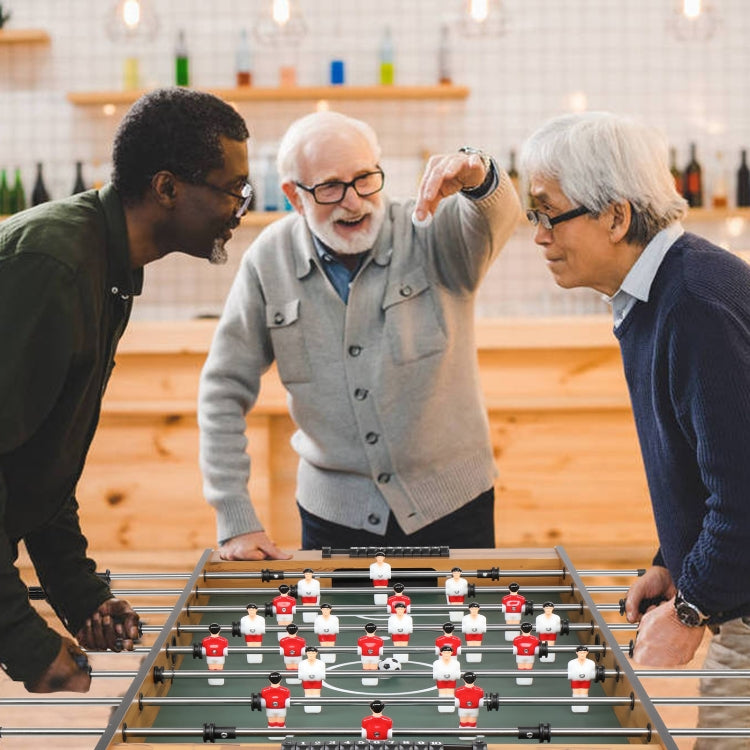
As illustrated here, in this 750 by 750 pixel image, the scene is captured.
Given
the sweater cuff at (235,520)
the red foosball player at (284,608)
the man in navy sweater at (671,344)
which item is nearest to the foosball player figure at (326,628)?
the red foosball player at (284,608)

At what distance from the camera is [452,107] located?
587 cm

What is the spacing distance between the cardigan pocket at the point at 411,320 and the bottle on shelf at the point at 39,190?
11.7 ft

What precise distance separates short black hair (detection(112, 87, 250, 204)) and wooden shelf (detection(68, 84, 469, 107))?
375cm

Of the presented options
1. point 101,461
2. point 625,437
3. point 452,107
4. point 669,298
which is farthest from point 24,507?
point 452,107

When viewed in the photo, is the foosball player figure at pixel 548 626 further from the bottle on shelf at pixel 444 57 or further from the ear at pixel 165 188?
the bottle on shelf at pixel 444 57

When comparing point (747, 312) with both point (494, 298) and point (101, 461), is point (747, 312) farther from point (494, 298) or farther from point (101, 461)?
point (494, 298)

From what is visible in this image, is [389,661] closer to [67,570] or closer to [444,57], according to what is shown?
[67,570]

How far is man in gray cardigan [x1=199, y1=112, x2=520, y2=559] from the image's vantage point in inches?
106

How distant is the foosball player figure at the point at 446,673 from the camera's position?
1751mm

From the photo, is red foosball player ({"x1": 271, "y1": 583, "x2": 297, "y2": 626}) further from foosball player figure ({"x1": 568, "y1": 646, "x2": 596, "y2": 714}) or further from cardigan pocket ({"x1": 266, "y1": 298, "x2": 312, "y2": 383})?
cardigan pocket ({"x1": 266, "y1": 298, "x2": 312, "y2": 383})

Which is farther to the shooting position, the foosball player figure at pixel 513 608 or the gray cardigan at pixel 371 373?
the gray cardigan at pixel 371 373

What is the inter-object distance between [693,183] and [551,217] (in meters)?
3.99

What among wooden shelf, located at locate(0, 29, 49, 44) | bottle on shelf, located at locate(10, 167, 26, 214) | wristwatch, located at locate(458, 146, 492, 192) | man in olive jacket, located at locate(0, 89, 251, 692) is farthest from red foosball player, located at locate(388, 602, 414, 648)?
wooden shelf, located at locate(0, 29, 49, 44)

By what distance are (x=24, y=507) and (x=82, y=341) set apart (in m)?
0.34
